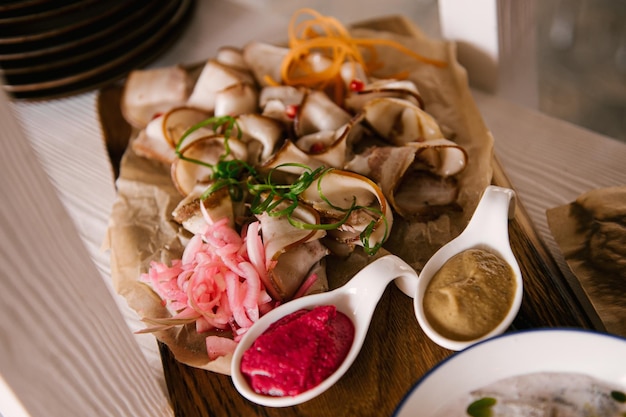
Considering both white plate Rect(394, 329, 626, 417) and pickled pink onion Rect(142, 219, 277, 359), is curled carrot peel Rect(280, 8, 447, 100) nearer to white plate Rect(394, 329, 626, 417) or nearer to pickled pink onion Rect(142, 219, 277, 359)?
pickled pink onion Rect(142, 219, 277, 359)

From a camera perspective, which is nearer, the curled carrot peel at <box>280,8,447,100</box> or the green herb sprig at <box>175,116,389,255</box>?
the green herb sprig at <box>175,116,389,255</box>

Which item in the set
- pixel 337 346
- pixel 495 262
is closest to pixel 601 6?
pixel 495 262

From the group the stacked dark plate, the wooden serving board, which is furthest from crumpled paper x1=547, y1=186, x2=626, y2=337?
the stacked dark plate

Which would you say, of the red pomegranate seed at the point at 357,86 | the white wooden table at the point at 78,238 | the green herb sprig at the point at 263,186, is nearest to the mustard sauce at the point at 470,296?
the green herb sprig at the point at 263,186

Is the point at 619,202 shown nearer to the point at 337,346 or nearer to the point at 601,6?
the point at 337,346

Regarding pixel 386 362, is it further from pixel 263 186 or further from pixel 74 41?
pixel 74 41
